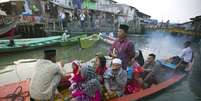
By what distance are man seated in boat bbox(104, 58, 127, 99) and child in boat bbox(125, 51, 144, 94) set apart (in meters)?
0.46

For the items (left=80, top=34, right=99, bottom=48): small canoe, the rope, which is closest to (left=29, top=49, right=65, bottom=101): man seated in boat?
the rope

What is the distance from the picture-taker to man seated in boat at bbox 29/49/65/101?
346cm

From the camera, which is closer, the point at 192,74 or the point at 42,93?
the point at 42,93

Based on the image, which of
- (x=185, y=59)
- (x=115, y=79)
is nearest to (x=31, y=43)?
(x=185, y=59)

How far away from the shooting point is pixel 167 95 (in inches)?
261

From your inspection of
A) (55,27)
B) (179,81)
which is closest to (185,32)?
(55,27)

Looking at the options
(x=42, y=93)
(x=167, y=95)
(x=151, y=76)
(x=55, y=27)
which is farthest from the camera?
(x=55, y=27)

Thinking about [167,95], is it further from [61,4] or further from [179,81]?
[61,4]

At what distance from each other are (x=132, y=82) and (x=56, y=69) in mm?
2452

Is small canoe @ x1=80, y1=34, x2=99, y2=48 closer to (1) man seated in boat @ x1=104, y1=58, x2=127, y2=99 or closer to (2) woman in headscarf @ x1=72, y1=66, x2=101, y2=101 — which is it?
(1) man seated in boat @ x1=104, y1=58, x2=127, y2=99

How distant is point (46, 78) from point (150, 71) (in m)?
3.34

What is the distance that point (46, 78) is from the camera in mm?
3457

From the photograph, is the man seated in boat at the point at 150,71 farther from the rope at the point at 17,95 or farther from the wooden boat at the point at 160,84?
the rope at the point at 17,95

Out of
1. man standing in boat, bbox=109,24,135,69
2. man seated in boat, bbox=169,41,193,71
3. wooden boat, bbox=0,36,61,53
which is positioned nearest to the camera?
man standing in boat, bbox=109,24,135,69
